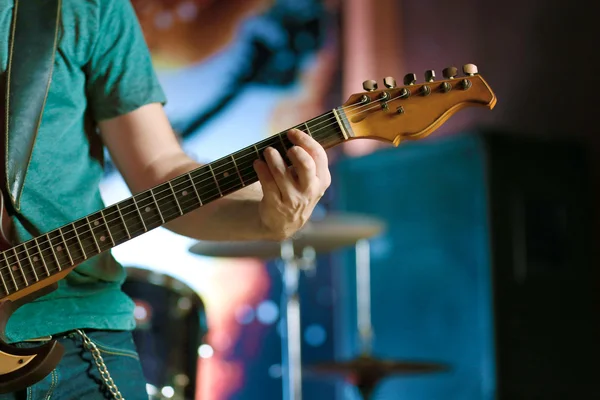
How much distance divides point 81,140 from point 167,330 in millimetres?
565

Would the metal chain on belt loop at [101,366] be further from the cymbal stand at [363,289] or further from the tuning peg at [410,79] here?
the cymbal stand at [363,289]

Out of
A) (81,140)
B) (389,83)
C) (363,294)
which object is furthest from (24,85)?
(363,294)

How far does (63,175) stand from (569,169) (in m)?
2.66

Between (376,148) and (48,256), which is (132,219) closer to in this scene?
(48,256)

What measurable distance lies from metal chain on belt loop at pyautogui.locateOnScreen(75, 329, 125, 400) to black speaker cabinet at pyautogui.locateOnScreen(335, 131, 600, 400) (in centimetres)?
217

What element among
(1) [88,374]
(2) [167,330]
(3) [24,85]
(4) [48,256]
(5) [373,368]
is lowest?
(5) [373,368]

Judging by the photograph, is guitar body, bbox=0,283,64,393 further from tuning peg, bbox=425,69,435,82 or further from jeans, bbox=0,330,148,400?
tuning peg, bbox=425,69,435,82

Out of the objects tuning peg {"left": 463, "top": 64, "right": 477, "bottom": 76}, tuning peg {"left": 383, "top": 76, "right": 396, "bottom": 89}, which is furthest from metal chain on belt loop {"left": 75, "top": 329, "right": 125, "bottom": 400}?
tuning peg {"left": 463, "top": 64, "right": 477, "bottom": 76}

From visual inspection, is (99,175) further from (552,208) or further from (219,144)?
(552,208)

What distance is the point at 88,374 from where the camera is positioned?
3.68 ft

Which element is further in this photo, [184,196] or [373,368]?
[373,368]

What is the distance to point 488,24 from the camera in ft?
12.2

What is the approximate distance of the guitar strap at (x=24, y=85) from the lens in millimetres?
1175

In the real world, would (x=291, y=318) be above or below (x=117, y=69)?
below
